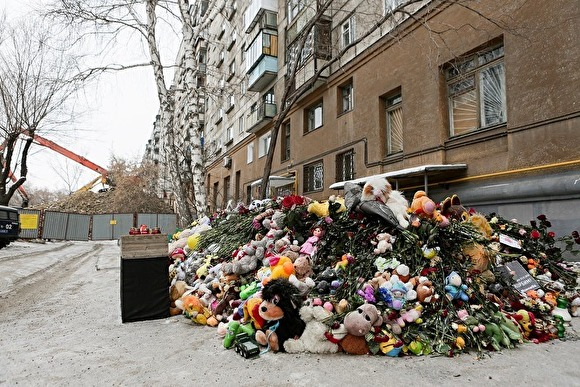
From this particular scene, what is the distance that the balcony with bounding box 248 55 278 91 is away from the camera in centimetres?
1897

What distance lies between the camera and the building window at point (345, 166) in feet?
43.3

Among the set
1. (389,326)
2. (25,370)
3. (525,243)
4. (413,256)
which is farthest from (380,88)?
(25,370)

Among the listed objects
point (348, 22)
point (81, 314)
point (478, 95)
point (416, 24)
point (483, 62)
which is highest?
point (348, 22)

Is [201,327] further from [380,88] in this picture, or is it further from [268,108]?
[268,108]

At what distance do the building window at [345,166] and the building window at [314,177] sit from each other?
115cm

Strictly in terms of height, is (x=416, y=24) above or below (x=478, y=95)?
above

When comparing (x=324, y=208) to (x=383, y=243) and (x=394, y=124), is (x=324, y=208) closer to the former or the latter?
(x=383, y=243)

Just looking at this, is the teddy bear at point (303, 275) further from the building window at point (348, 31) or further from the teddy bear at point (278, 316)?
the building window at point (348, 31)

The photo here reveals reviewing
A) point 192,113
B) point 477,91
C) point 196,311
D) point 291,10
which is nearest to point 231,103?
point 291,10

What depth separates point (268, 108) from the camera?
19297 mm

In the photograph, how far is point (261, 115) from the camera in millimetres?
19797

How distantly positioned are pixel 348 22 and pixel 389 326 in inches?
540

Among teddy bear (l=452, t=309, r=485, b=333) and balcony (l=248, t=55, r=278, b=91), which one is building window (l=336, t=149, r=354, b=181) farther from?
teddy bear (l=452, t=309, r=485, b=333)

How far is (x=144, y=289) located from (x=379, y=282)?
257 cm
